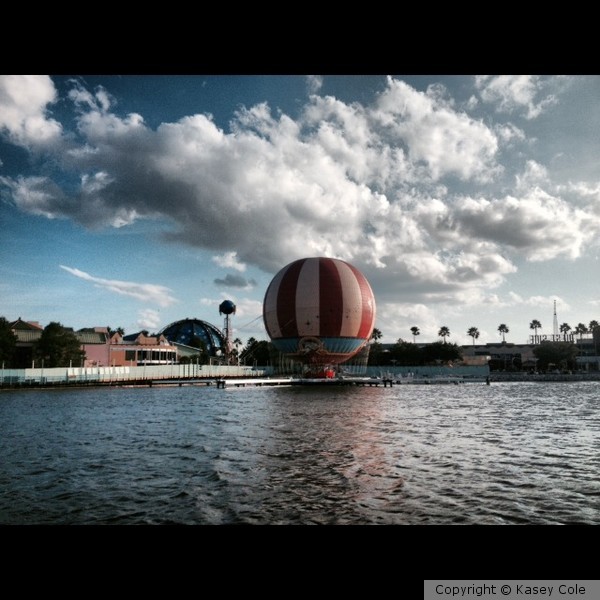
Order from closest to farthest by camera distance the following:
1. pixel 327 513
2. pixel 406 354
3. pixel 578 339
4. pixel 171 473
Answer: pixel 327 513
pixel 171 473
pixel 406 354
pixel 578 339

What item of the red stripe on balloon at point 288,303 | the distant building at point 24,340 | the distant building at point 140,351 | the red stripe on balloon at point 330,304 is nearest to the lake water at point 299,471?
the red stripe on balloon at point 330,304

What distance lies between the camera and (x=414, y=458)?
1401 cm

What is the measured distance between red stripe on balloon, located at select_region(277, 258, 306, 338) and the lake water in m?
31.4

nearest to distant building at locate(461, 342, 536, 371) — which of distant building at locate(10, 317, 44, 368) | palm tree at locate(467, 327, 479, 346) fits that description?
palm tree at locate(467, 327, 479, 346)

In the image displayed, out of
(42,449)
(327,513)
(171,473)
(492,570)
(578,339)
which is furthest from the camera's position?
(578,339)

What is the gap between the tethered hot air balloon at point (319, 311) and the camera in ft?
180

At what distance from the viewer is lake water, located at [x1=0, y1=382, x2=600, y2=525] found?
29.3 feet

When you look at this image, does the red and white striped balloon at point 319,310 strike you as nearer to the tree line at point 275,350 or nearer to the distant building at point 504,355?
the tree line at point 275,350

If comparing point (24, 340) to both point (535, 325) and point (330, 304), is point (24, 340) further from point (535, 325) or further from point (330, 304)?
point (535, 325)

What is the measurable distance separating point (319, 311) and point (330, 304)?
1531 millimetres

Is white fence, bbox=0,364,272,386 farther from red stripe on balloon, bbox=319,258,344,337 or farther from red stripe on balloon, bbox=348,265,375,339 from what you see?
red stripe on balloon, bbox=348,265,375,339
